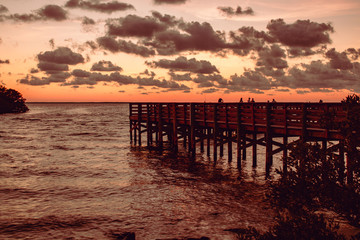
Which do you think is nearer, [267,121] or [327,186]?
[327,186]

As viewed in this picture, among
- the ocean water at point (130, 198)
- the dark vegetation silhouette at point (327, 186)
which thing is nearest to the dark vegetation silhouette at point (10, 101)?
the ocean water at point (130, 198)

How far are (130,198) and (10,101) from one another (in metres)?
127

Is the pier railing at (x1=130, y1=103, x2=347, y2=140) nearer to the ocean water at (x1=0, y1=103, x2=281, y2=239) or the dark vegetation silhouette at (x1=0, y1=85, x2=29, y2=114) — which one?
the ocean water at (x1=0, y1=103, x2=281, y2=239)

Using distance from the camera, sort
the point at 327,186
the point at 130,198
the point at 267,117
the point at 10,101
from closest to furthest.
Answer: the point at 327,186 < the point at 130,198 < the point at 267,117 < the point at 10,101

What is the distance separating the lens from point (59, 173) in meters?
19.5

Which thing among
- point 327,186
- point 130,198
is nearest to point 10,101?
point 130,198

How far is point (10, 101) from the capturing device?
A: 124875 mm

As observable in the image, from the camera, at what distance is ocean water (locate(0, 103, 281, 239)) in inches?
419

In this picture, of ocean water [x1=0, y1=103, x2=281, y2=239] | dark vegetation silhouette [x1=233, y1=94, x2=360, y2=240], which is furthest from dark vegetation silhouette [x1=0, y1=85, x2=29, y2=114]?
dark vegetation silhouette [x1=233, y1=94, x2=360, y2=240]

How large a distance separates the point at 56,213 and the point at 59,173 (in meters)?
7.73

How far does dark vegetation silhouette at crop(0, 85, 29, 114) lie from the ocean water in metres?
105

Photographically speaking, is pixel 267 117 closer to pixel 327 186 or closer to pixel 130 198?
pixel 130 198

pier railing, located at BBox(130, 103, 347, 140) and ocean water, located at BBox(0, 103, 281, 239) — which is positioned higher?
pier railing, located at BBox(130, 103, 347, 140)

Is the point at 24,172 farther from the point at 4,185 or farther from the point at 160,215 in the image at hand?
the point at 160,215
